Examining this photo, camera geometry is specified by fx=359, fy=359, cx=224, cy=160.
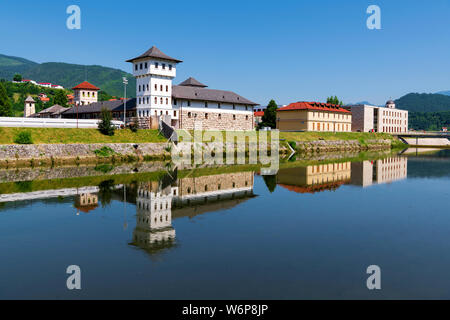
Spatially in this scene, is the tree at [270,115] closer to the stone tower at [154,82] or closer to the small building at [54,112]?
the stone tower at [154,82]

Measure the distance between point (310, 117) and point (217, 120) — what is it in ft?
99.5

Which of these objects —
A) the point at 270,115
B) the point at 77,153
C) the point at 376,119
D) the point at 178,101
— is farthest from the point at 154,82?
the point at 376,119

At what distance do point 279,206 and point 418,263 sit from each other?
10476 mm

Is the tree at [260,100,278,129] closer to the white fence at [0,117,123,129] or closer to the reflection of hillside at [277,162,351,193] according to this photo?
the reflection of hillside at [277,162,351,193]

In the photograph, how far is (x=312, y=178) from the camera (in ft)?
116

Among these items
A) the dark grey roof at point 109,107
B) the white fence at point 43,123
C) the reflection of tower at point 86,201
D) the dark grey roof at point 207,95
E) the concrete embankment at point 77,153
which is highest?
the dark grey roof at point 207,95

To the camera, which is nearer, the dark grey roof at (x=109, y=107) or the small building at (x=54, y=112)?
the dark grey roof at (x=109, y=107)

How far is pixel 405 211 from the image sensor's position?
20.8 m

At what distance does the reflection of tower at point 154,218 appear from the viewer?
14641 millimetres

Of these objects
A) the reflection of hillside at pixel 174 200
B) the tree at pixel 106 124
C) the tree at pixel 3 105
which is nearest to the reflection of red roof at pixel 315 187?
the reflection of hillside at pixel 174 200

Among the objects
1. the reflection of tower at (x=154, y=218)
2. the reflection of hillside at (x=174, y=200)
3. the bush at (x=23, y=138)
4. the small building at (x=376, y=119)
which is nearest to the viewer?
the reflection of tower at (x=154, y=218)

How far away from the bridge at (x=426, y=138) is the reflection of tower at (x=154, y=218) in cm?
10110

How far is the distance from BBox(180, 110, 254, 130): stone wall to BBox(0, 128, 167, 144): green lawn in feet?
33.6
